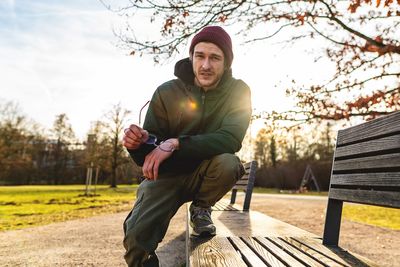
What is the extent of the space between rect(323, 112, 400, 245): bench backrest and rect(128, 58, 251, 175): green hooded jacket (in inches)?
27.7

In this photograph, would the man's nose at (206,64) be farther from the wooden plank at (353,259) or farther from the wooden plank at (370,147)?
the wooden plank at (353,259)

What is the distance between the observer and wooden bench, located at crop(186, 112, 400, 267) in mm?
1582

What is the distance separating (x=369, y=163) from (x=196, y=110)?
3.67 feet

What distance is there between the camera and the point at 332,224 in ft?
7.45

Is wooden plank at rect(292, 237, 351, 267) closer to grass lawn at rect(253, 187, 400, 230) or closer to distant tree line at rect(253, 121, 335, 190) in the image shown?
grass lawn at rect(253, 187, 400, 230)

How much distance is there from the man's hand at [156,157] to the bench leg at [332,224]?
119 cm

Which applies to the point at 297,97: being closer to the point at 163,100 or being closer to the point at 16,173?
the point at 163,100

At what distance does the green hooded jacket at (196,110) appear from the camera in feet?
7.19

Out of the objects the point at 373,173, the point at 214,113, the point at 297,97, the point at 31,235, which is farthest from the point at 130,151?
the point at 297,97

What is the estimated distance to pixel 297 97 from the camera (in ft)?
24.6

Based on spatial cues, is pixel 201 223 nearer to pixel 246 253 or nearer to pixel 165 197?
pixel 165 197

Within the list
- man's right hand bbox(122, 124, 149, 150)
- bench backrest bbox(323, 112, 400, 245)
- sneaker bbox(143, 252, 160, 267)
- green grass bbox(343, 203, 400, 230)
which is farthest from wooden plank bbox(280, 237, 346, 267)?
green grass bbox(343, 203, 400, 230)

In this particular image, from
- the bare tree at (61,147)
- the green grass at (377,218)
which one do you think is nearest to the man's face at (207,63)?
the green grass at (377,218)

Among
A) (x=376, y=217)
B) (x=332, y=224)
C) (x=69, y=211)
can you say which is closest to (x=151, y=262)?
(x=332, y=224)
